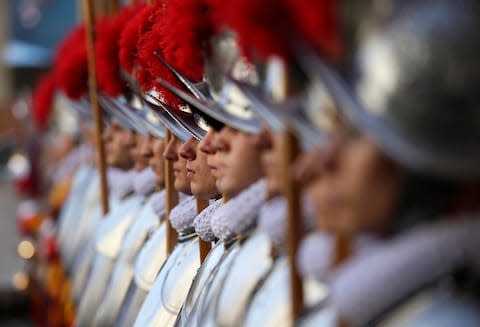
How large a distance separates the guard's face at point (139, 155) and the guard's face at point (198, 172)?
0.89 m

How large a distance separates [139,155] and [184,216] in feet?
2.74

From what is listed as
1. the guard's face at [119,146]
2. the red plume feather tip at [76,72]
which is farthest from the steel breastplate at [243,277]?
the red plume feather tip at [76,72]

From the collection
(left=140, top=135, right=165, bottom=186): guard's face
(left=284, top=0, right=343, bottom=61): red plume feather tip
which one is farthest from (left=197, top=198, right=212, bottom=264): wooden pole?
(left=284, top=0, right=343, bottom=61): red plume feather tip

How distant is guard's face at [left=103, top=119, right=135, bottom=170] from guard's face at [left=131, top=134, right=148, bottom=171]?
0.06m

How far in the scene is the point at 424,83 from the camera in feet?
4.87

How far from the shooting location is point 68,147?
7.27m

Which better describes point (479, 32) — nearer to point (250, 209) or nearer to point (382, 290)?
point (382, 290)

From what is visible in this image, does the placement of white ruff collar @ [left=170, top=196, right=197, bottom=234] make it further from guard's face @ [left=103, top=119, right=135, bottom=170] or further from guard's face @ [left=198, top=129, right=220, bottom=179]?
guard's face @ [left=103, top=119, right=135, bottom=170]

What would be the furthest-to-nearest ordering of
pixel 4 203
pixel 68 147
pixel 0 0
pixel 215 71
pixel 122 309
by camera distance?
pixel 0 0 → pixel 4 203 → pixel 68 147 → pixel 122 309 → pixel 215 71

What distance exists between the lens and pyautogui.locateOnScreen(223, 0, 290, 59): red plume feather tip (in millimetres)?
1609

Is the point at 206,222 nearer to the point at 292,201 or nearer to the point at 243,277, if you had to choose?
the point at 243,277

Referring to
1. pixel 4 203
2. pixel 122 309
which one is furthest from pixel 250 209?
pixel 4 203

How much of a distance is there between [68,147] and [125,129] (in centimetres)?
351

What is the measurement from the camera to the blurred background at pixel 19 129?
7.61 meters
